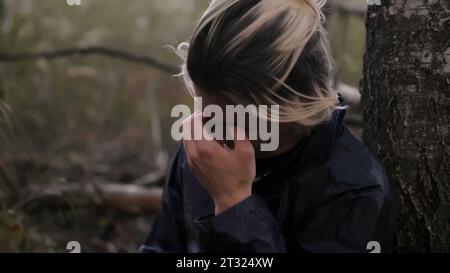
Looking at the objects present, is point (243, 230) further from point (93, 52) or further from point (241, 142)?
point (93, 52)

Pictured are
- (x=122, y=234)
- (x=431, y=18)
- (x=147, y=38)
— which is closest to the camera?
(x=431, y=18)

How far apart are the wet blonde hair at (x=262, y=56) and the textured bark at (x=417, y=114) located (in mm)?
304

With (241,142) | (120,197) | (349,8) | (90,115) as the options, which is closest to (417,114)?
(241,142)

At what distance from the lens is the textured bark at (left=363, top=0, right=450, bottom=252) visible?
1.72 metres

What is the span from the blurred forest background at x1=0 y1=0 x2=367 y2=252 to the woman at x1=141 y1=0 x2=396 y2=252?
3.28 ft

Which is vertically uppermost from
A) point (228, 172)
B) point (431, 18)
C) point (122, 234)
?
point (431, 18)

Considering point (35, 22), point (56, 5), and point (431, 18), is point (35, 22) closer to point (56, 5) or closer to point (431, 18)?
point (56, 5)

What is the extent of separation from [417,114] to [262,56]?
1.62 ft

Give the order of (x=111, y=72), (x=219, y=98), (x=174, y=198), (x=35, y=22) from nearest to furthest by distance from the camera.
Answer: (x=219, y=98) < (x=174, y=198) < (x=35, y=22) < (x=111, y=72)

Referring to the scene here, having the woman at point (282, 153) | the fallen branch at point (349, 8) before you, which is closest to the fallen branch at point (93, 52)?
the fallen branch at point (349, 8)

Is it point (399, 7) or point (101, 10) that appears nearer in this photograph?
point (399, 7)
